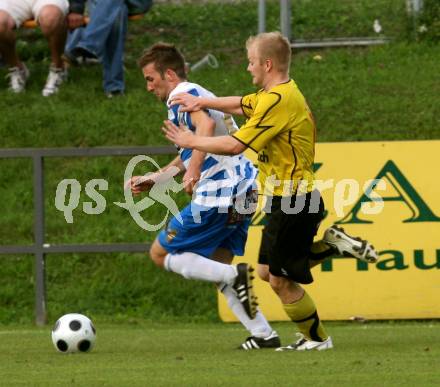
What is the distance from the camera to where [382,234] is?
11703mm

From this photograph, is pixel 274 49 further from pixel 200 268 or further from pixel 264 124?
pixel 200 268

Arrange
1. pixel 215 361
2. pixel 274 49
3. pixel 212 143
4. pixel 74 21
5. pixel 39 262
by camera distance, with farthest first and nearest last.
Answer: pixel 74 21, pixel 39 262, pixel 274 49, pixel 212 143, pixel 215 361

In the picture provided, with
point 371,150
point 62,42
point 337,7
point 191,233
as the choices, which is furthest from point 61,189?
point 337,7

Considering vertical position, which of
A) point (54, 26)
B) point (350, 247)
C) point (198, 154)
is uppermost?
point (54, 26)

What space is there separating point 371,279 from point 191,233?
3.03m

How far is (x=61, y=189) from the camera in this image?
45.0 feet

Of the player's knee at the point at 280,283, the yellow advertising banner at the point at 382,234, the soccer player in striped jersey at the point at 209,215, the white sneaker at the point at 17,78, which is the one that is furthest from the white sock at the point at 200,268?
the white sneaker at the point at 17,78

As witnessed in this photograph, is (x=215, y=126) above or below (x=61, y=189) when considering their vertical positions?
above

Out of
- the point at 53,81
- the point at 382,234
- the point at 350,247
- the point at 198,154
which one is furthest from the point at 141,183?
the point at 53,81

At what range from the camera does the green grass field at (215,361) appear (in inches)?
284

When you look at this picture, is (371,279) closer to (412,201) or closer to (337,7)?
(412,201)

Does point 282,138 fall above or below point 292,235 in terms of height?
above

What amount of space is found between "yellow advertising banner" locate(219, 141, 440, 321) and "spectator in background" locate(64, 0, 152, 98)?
4165 mm

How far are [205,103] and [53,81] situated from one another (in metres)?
7.11
